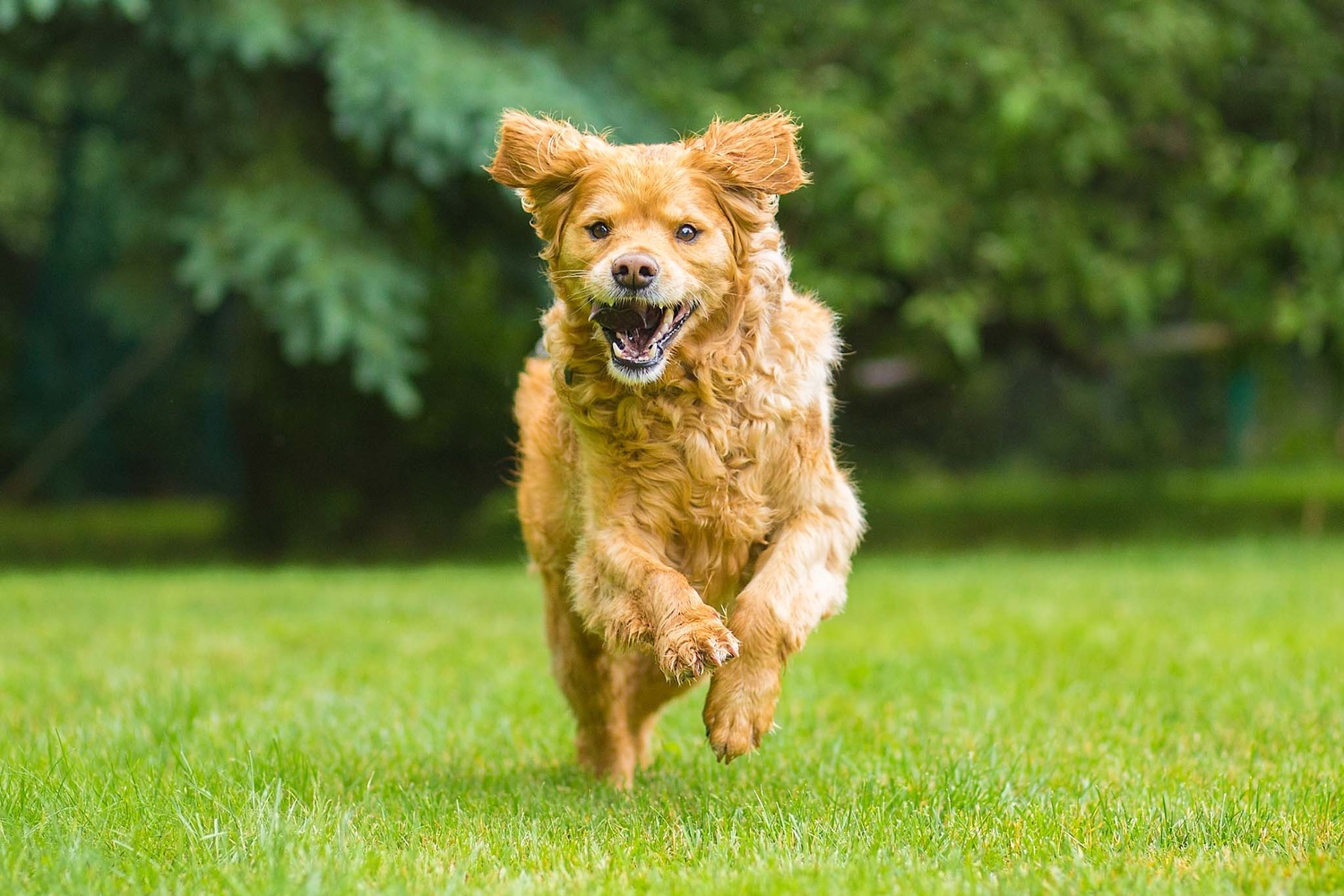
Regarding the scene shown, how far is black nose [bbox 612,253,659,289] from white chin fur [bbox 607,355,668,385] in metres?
0.22

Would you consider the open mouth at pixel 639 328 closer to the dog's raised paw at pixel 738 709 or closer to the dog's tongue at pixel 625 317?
the dog's tongue at pixel 625 317

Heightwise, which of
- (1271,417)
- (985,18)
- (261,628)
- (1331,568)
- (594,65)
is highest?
(985,18)

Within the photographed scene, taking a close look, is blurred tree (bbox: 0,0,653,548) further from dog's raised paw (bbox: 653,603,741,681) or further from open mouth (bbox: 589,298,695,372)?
dog's raised paw (bbox: 653,603,741,681)

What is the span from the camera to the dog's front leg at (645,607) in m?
3.67

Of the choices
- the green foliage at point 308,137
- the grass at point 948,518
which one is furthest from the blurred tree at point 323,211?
the grass at point 948,518

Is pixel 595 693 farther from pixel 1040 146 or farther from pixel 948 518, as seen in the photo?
pixel 948 518

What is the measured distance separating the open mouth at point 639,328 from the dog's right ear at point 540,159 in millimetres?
389

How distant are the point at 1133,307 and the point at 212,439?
44.0 ft

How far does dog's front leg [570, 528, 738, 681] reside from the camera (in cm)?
367

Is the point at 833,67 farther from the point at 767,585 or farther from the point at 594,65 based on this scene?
the point at 767,585

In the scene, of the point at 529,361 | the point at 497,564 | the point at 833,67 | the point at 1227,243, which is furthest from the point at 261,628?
the point at 1227,243

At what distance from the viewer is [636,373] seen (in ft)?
12.8

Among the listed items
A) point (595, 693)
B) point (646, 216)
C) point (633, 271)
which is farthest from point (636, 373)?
point (595, 693)

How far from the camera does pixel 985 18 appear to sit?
12484mm
